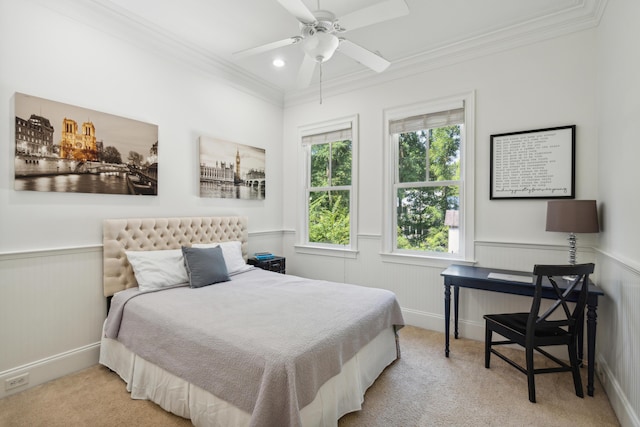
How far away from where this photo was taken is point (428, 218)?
3590 millimetres

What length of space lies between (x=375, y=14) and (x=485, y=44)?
1835 mm

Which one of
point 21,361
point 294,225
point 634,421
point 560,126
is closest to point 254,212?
point 294,225

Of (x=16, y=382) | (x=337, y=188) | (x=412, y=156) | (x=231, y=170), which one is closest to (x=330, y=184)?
(x=337, y=188)

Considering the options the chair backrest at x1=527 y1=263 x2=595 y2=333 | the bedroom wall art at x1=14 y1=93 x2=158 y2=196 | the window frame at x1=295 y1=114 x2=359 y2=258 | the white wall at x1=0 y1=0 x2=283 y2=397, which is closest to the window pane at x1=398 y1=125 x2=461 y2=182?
the window frame at x1=295 y1=114 x2=359 y2=258

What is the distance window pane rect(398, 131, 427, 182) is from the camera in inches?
141

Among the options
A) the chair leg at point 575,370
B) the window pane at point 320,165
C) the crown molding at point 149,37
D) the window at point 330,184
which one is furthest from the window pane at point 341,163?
the chair leg at point 575,370

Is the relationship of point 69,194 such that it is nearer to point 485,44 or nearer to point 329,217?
point 329,217

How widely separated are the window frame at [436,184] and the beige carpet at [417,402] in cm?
116

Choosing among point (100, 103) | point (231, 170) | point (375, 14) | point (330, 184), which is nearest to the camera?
point (375, 14)

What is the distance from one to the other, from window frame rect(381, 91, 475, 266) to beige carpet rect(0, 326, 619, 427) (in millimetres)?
1158

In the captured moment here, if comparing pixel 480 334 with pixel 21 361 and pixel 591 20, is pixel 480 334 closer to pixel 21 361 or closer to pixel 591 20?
pixel 591 20

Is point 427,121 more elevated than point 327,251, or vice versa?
point 427,121

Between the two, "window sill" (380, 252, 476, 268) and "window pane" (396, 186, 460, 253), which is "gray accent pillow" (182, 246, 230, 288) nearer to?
"window sill" (380, 252, 476, 268)

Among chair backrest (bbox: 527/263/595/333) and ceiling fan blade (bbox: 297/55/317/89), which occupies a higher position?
ceiling fan blade (bbox: 297/55/317/89)
